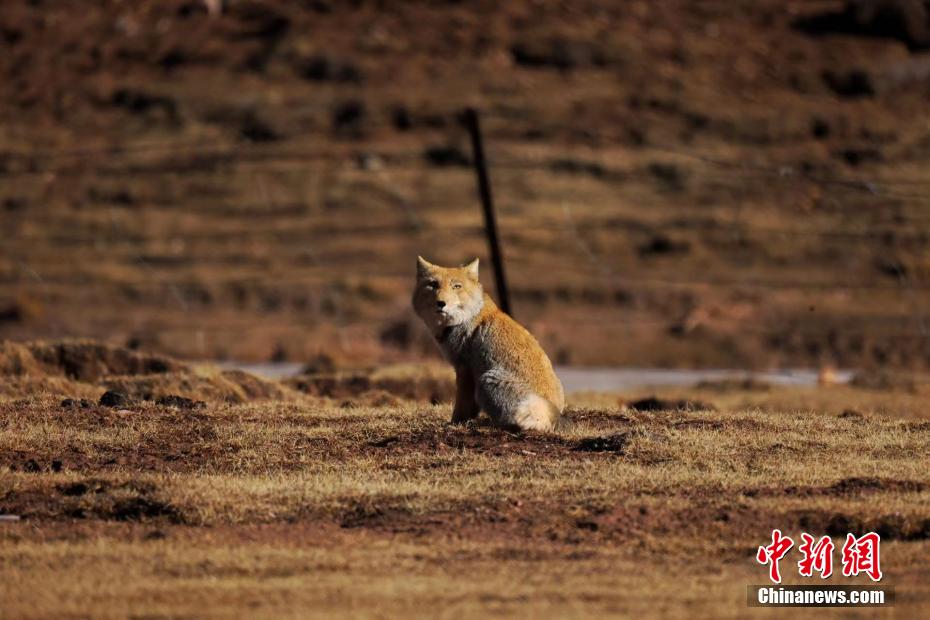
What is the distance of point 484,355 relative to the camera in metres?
11.8

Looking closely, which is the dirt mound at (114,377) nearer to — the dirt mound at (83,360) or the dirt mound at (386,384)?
the dirt mound at (83,360)

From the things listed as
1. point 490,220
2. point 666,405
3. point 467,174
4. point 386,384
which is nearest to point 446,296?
point 666,405

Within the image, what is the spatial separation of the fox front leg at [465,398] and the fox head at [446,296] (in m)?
0.39

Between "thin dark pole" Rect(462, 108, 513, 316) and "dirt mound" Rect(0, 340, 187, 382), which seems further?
"thin dark pole" Rect(462, 108, 513, 316)

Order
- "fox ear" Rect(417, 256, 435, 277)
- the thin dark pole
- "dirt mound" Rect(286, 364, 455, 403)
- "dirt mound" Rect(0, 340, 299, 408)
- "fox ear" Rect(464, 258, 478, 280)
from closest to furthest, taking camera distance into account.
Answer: "fox ear" Rect(417, 256, 435, 277), "fox ear" Rect(464, 258, 478, 280), "dirt mound" Rect(0, 340, 299, 408), "dirt mound" Rect(286, 364, 455, 403), the thin dark pole

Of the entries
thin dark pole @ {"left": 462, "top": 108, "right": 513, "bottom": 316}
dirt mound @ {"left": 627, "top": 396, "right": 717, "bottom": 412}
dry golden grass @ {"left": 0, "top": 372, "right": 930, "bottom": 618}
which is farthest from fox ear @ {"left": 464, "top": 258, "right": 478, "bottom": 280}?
thin dark pole @ {"left": 462, "top": 108, "right": 513, "bottom": 316}

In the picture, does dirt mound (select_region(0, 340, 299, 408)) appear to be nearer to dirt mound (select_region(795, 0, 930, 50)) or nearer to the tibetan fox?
the tibetan fox

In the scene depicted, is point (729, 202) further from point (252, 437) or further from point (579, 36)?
point (252, 437)

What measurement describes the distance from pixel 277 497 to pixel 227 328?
21483 mm

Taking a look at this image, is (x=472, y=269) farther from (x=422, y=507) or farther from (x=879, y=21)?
(x=879, y=21)

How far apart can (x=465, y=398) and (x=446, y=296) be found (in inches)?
31.7

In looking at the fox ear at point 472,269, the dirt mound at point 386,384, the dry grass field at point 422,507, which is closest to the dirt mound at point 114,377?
the dry grass field at point 422,507

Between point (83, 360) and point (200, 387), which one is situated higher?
point (200, 387)

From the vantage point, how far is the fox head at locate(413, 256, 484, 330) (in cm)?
1188
